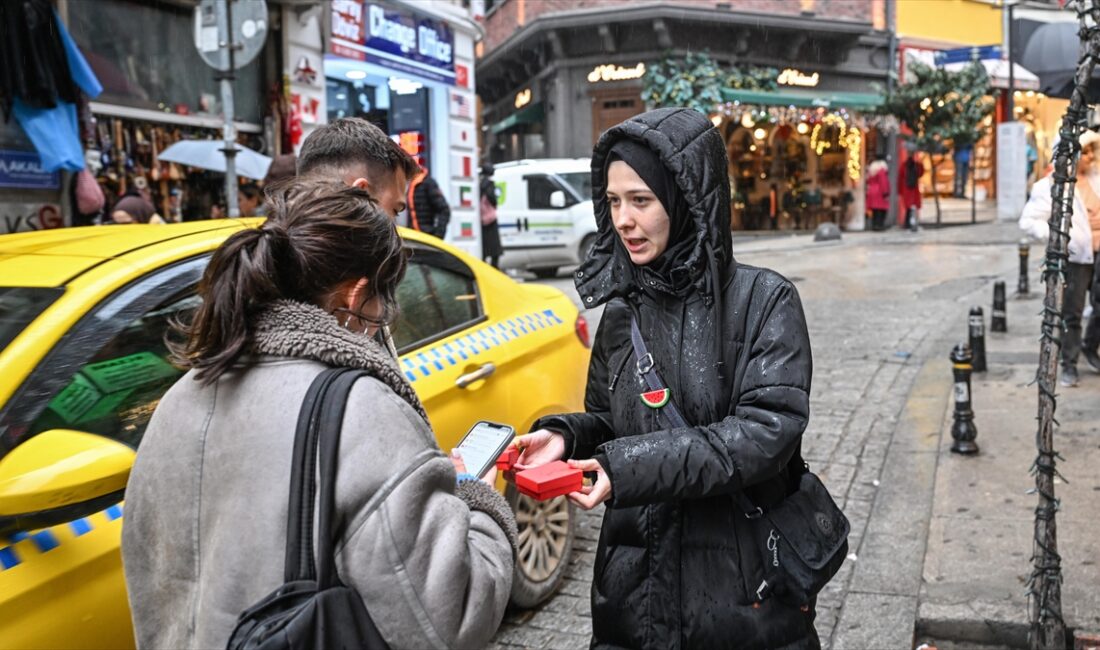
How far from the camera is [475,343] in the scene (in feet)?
14.0

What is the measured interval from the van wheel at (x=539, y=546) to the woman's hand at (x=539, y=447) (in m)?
1.81

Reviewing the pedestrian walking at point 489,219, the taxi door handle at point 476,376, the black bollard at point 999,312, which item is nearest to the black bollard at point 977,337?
the black bollard at point 999,312

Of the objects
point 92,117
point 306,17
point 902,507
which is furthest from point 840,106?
point 902,507

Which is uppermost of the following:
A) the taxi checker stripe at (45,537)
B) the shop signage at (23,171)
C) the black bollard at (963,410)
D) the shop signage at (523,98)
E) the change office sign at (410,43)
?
the shop signage at (523,98)

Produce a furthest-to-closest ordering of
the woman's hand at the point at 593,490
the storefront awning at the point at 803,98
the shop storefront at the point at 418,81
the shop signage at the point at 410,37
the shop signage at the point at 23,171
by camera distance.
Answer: the storefront awning at the point at 803,98 → the shop signage at the point at 410,37 → the shop storefront at the point at 418,81 → the shop signage at the point at 23,171 → the woman's hand at the point at 593,490

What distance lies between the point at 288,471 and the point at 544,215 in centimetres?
1593

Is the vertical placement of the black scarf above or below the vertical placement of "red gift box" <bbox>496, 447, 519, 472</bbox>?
above

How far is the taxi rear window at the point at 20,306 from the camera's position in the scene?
2.65 m

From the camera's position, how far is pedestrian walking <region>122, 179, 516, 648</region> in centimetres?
153

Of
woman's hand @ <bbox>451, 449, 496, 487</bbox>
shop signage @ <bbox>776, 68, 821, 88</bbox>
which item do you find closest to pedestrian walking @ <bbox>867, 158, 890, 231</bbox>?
shop signage @ <bbox>776, 68, 821, 88</bbox>

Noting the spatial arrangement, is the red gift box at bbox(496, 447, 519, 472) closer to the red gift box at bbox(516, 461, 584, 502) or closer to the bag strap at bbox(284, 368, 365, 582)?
the red gift box at bbox(516, 461, 584, 502)

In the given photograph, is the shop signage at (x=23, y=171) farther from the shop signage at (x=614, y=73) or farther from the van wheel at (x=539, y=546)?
the shop signage at (x=614, y=73)

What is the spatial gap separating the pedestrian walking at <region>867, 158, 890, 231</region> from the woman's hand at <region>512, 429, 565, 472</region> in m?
26.0

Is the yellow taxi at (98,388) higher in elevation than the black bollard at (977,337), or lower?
higher
